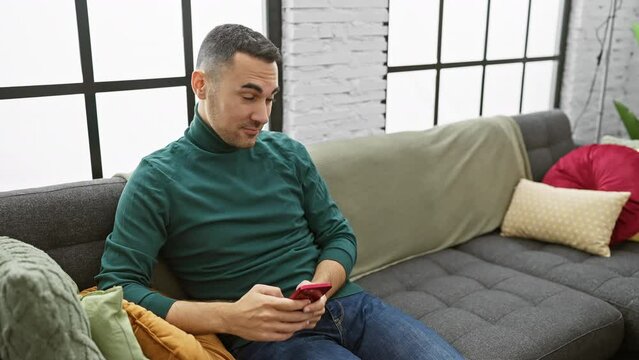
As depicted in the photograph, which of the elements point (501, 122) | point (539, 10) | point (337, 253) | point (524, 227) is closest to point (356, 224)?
point (337, 253)

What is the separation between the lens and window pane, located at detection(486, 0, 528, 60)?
328 centimetres

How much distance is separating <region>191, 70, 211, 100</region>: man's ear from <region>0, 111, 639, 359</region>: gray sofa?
0.35 m

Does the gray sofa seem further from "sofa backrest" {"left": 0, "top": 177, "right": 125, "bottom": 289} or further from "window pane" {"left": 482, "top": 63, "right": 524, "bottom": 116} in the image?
"window pane" {"left": 482, "top": 63, "right": 524, "bottom": 116}

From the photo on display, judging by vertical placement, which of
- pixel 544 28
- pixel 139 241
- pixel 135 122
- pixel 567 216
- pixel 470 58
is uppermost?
pixel 544 28

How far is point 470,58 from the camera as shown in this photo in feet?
10.5

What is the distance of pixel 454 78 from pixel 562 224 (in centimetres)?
114

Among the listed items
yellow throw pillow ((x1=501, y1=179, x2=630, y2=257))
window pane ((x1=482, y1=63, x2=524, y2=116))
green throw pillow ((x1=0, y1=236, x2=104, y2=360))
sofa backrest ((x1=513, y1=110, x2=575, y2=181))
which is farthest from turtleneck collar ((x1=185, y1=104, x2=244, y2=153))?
window pane ((x1=482, y1=63, x2=524, y2=116))

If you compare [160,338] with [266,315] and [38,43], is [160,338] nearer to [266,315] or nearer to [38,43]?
[266,315]

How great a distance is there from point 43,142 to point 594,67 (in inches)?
127

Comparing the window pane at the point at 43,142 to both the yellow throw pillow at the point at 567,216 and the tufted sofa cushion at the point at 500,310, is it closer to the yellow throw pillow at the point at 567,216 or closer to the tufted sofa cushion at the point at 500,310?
the tufted sofa cushion at the point at 500,310

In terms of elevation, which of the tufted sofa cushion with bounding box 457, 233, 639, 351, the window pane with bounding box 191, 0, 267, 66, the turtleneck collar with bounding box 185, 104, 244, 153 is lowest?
the tufted sofa cushion with bounding box 457, 233, 639, 351

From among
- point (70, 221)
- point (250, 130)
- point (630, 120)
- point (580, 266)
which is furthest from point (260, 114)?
point (630, 120)

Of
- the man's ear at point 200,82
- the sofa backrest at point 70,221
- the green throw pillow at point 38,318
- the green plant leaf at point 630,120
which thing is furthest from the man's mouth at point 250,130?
the green plant leaf at point 630,120

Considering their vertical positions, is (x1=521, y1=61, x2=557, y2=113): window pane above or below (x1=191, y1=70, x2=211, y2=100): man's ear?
below
